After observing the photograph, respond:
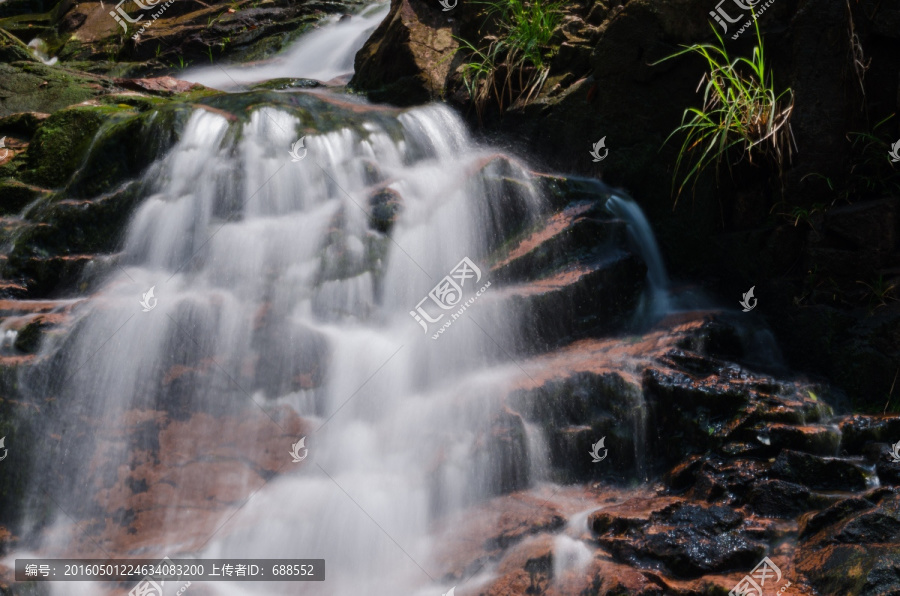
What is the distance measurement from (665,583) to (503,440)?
106 cm

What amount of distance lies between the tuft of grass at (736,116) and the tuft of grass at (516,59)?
1.29m

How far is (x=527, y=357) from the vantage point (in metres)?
3.92

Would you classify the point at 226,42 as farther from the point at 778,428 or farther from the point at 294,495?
the point at 778,428

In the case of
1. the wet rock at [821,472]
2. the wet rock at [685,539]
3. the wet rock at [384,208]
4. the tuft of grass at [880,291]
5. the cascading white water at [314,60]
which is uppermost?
the cascading white water at [314,60]

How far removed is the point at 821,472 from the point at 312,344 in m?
2.63

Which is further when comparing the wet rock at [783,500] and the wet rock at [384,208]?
the wet rock at [384,208]

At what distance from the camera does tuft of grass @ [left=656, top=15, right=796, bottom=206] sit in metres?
3.79

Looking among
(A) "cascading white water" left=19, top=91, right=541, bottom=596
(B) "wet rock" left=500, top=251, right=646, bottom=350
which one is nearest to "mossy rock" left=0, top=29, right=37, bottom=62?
(A) "cascading white water" left=19, top=91, right=541, bottom=596

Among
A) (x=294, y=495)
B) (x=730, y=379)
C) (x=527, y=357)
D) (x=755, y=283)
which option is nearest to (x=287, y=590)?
(x=294, y=495)

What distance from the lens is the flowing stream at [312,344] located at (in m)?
3.27

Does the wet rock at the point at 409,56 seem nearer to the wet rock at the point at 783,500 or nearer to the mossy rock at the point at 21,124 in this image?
the mossy rock at the point at 21,124

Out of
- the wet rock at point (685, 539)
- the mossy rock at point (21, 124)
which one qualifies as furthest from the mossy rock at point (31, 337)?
the wet rock at point (685, 539)

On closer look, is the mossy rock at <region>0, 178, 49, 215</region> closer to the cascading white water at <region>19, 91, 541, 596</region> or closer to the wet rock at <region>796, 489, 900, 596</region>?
the cascading white water at <region>19, 91, 541, 596</region>

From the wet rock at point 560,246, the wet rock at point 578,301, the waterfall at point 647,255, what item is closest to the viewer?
the wet rock at point 578,301
